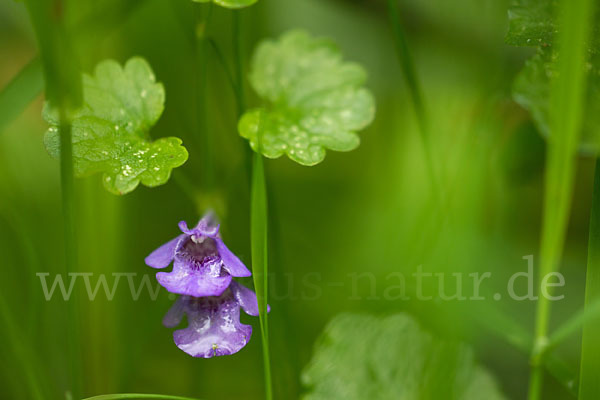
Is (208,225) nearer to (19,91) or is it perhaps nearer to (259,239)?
(259,239)

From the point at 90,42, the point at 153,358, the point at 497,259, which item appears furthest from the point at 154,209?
the point at 497,259

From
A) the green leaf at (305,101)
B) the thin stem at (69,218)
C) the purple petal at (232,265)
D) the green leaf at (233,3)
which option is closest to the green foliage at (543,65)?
the green leaf at (305,101)

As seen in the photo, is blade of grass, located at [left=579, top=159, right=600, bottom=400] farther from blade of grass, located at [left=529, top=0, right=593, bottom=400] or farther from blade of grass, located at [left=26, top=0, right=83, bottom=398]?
blade of grass, located at [left=26, top=0, right=83, bottom=398]

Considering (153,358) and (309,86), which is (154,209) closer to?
(153,358)

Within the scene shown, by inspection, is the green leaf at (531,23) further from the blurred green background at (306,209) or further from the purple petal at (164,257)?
the purple petal at (164,257)

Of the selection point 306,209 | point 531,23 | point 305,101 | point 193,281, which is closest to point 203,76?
point 305,101

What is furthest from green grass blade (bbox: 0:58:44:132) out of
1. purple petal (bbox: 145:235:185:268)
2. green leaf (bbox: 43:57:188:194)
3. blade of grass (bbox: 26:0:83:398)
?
purple petal (bbox: 145:235:185:268)

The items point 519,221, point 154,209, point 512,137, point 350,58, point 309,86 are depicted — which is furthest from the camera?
point 350,58

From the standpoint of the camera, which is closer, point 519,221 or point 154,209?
point 519,221
